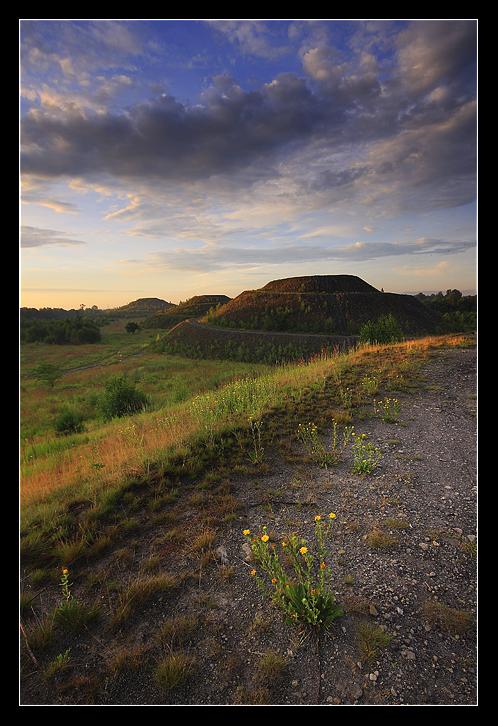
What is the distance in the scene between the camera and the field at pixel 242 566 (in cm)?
267

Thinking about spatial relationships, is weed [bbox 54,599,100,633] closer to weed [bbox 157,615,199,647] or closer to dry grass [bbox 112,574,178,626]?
dry grass [bbox 112,574,178,626]

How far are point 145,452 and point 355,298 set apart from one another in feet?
167

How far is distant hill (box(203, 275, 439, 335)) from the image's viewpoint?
1805 inches

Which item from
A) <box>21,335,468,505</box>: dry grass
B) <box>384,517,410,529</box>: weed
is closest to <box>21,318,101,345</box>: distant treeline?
<box>21,335,468,505</box>: dry grass

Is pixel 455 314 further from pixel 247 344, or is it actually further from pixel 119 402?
pixel 119 402

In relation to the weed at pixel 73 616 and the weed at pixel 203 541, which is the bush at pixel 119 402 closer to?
the weed at pixel 203 541

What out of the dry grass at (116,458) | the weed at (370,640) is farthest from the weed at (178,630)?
the dry grass at (116,458)

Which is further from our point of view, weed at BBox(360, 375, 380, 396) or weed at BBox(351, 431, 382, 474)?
weed at BBox(360, 375, 380, 396)

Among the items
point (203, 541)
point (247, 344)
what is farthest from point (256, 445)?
point (247, 344)

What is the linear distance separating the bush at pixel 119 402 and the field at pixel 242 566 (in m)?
8.99

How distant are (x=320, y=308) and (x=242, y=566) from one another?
47.9 meters

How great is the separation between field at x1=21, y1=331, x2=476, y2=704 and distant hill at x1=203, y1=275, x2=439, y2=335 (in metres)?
38.9
